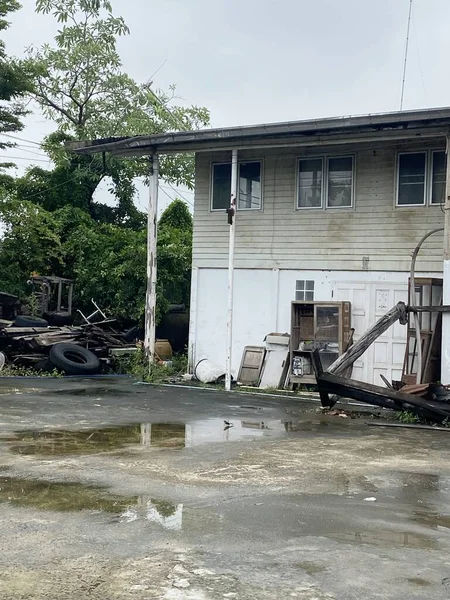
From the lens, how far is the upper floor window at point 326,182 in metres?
16.2

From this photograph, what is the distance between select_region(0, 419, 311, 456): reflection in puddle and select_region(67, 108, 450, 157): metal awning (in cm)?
588

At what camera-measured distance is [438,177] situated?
49.7 ft

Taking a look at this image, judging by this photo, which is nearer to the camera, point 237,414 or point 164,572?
point 164,572

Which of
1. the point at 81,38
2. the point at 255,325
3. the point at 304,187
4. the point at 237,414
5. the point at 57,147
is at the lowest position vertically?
the point at 237,414

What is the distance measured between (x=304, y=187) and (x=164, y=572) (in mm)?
12800

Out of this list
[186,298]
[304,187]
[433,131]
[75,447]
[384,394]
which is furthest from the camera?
[186,298]

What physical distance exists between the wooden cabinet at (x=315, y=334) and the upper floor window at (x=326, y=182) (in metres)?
2.29

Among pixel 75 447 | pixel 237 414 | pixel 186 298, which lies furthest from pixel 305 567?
pixel 186 298

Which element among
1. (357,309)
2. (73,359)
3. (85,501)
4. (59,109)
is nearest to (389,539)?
(85,501)

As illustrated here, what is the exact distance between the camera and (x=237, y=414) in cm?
1245

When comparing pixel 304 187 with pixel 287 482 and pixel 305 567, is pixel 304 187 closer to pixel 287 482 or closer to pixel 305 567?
pixel 287 482

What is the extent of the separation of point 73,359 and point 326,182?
24.0ft

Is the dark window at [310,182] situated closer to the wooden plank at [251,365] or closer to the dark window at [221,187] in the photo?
the dark window at [221,187]

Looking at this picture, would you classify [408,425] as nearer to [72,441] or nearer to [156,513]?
[72,441]
